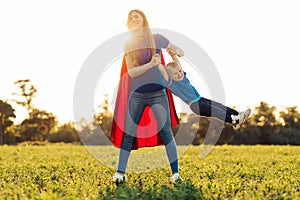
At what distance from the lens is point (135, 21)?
21.8ft

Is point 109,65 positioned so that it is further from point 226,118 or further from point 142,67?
point 226,118

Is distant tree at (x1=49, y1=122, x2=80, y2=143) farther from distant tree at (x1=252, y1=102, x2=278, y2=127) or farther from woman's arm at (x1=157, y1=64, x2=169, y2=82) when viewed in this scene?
woman's arm at (x1=157, y1=64, x2=169, y2=82)

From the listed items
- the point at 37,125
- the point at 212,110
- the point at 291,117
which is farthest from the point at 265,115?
the point at 212,110

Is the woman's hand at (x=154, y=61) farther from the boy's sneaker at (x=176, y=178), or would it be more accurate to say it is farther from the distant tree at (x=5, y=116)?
the distant tree at (x=5, y=116)

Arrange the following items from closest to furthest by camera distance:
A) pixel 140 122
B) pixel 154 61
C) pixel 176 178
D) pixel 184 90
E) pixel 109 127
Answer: pixel 154 61 < pixel 176 178 < pixel 184 90 < pixel 140 122 < pixel 109 127

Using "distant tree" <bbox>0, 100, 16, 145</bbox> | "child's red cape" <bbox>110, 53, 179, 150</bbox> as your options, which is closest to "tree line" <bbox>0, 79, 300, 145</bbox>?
"distant tree" <bbox>0, 100, 16, 145</bbox>

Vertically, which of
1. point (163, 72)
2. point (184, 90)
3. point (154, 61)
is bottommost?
point (184, 90)

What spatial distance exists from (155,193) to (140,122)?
5.23 feet

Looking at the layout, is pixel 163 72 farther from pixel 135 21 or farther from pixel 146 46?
pixel 135 21

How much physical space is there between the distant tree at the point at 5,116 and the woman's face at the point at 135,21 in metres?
42.9

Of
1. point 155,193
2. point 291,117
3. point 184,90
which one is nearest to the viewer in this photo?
point 155,193

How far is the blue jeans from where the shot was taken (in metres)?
6.76

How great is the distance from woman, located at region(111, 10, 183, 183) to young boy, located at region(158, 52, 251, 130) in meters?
0.18

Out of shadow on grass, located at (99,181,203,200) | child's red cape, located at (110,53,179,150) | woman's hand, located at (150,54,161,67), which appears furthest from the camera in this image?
child's red cape, located at (110,53,179,150)
